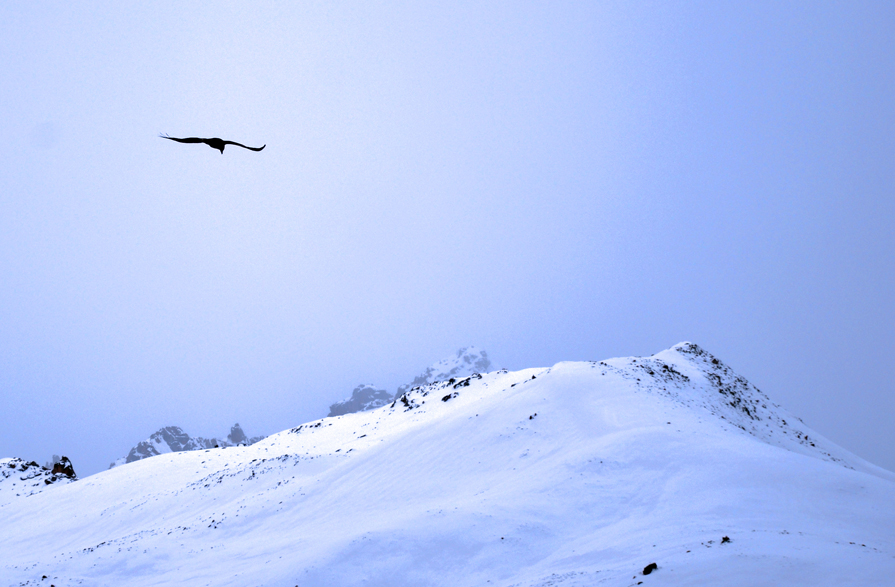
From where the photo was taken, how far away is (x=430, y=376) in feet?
562

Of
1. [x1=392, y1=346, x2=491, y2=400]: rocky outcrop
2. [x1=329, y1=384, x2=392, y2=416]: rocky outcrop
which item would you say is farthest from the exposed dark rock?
[x1=392, y1=346, x2=491, y2=400]: rocky outcrop

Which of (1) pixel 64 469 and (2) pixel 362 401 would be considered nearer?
(1) pixel 64 469

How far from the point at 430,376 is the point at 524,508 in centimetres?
15588

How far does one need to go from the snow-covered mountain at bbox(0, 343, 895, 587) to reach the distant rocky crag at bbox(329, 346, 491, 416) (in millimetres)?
104453

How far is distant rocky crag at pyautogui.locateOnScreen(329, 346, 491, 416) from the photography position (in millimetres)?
139000

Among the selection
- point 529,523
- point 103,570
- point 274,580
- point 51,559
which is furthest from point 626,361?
point 51,559

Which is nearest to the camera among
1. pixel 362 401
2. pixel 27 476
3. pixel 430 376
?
pixel 27 476

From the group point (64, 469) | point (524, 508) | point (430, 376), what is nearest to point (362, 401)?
point (430, 376)

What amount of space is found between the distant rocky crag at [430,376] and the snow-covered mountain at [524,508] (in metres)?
104

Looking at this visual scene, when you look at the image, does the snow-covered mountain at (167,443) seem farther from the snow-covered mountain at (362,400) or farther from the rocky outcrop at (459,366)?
the rocky outcrop at (459,366)

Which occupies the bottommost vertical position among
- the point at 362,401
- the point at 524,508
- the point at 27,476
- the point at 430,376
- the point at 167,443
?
the point at 524,508

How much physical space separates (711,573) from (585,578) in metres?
2.79

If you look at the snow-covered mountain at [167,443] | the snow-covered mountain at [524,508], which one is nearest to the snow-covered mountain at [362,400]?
the snow-covered mountain at [167,443]

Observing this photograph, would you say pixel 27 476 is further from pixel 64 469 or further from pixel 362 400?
pixel 362 400
